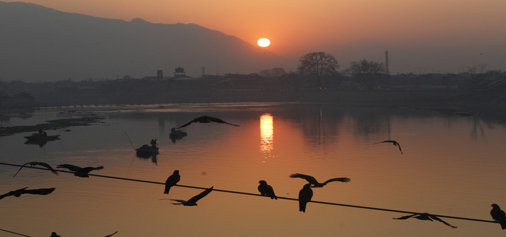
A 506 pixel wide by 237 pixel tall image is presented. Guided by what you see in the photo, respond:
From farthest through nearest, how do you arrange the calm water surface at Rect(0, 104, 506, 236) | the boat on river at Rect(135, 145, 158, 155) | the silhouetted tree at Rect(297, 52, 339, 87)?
the silhouetted tree at Rect(297, 52, 339, 87), the boat on river at Rect(135, 145, 158, 155), the calm water surface at Rect(0, 104, 506, 236)

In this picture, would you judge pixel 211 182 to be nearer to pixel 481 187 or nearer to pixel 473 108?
pixel 481 187

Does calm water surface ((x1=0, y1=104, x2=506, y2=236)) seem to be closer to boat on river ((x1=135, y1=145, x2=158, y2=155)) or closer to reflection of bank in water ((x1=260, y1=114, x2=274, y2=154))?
reflection of bank in water ((x1=260, y1=114, x2=274, y2=154))

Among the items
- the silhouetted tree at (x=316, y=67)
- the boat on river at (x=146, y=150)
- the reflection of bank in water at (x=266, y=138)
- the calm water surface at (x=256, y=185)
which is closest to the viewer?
the calm water surface at (x=256, y=185)

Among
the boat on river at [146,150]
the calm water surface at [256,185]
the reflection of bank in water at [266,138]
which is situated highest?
the boat on river at [146,150]

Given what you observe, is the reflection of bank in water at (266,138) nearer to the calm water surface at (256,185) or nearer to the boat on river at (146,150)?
the calm water surface at (256,185)

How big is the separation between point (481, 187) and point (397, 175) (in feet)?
14.8

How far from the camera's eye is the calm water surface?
17.3 metres

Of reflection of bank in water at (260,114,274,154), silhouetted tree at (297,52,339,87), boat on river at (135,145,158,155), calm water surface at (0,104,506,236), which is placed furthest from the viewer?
silhouetted tree at (297,52,339,87)

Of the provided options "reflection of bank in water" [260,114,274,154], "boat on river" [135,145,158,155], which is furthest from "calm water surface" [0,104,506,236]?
"boat on river" [135,145,158,155]

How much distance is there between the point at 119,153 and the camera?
3578 cm

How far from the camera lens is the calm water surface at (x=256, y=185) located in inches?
681

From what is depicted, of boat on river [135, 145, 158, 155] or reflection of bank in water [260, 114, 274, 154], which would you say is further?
reflection of bank in water [260, 114, 274, 154]

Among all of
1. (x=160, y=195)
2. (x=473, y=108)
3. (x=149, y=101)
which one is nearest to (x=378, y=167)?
(x=160, y=195)

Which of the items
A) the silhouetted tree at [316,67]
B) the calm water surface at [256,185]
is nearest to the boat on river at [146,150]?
the calm water surface at [256,185]
